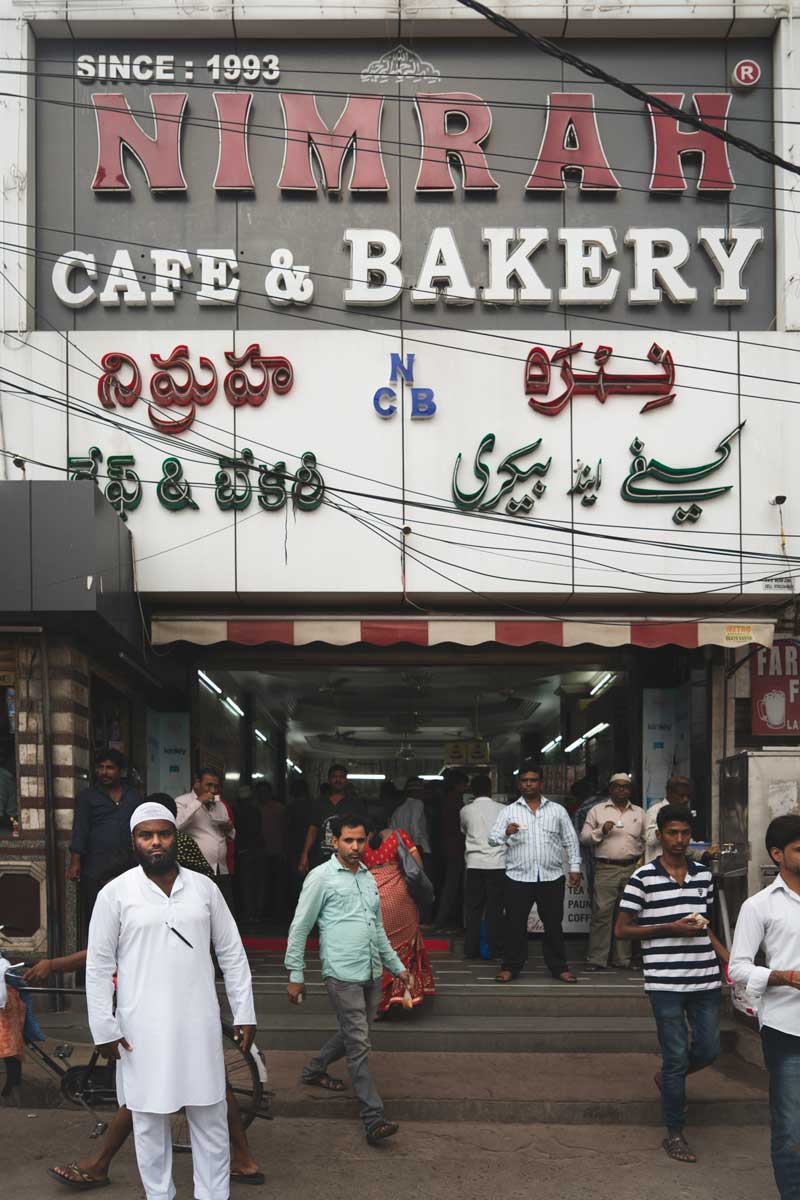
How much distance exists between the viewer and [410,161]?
11.6m

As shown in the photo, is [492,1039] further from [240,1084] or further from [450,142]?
[450,142]

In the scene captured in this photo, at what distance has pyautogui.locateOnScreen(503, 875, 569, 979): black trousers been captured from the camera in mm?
10148

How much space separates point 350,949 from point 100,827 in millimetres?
3074

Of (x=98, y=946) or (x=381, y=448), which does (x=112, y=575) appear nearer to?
(x=381, y=448)

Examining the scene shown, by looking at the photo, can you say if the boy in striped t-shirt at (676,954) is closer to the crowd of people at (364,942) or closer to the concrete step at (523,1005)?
the crowd of people at (364,942)

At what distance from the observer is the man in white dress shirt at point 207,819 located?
1032 centimetres

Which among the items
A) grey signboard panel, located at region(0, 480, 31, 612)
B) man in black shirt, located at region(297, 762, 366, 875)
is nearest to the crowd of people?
man in black shirt, located at region(297, 762, 366, 875)

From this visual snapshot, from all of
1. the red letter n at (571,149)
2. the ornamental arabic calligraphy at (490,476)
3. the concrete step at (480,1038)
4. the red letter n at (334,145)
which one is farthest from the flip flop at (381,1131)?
the red letter n at (571,149)

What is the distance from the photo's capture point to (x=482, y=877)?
11.4m

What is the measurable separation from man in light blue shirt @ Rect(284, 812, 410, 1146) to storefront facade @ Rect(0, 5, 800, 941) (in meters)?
4.10

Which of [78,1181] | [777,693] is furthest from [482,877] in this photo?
[78,1181]

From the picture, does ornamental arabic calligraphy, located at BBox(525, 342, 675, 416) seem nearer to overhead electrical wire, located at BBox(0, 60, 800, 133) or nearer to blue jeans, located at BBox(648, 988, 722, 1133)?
overhead electrical wire, located at BBox(0, 60, 800, 133)

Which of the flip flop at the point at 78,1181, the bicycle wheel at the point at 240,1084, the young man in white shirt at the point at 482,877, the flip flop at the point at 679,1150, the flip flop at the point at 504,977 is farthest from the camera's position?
the young man in white shirt at the point at 482,877

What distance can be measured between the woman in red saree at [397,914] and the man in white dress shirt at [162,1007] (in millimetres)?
3759
